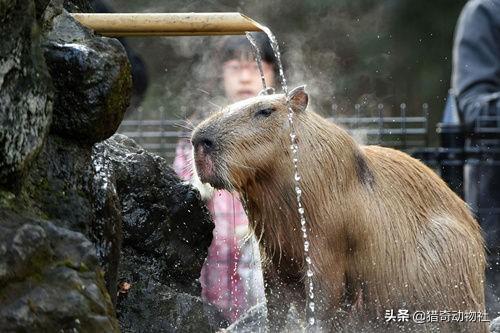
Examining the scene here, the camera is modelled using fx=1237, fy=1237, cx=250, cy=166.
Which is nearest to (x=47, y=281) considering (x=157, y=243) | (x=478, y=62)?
(x=157, y=243)

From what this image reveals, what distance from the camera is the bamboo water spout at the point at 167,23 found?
4734 mm

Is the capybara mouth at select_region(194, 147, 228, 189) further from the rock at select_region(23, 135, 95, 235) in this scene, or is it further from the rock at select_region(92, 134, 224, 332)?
the rock at select_region(23, 135, 95, 235)

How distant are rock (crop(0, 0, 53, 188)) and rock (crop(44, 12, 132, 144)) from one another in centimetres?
35

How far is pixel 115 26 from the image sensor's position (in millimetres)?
4770

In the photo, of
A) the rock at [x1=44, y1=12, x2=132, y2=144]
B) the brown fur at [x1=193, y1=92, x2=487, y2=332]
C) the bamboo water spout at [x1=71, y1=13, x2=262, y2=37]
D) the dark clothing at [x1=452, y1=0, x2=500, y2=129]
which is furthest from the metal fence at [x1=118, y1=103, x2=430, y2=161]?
the rock at [x1=44, y1=12, x2=132, y2=144]

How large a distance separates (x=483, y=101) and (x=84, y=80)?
425cm

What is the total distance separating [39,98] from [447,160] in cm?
540

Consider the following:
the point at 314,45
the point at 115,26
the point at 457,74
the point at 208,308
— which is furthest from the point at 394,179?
the point at 314,45

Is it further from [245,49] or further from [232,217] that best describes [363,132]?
[232,217]

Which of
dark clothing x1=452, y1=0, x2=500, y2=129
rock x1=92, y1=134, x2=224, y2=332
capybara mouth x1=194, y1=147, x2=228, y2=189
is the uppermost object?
dark clothing x1=452, y1=0, x2=500, y2=129

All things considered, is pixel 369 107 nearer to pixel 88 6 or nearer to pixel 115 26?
pixel 88 6

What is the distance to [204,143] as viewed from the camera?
5340 millimetres

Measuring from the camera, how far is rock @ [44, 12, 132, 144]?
14.3ft

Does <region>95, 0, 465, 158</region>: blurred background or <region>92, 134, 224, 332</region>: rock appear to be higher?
<region>95, 0, 465, 158</region>: blurred background
